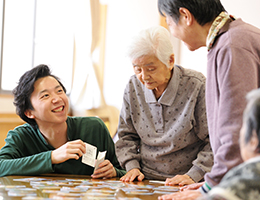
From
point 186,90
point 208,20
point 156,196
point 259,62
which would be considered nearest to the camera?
point 259,62

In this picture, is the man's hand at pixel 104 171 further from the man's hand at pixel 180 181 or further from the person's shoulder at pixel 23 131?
the person's shoulder at pixel 23 131

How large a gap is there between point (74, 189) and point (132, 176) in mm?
→ 500

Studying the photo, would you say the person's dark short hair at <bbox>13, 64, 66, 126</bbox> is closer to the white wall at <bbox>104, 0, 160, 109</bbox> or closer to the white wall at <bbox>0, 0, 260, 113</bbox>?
the white wall at <bbox>0, 0, 260, 113</bbox>

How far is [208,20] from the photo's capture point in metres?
1.46

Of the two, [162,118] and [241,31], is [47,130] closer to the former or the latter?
[162,118]

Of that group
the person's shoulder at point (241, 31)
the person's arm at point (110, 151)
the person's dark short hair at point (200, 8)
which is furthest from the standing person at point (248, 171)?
the person's arm at point (110, 151)

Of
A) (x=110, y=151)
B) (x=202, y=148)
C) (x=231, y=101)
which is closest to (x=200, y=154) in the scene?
(x=202, y=148)

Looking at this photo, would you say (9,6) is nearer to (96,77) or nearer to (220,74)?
(96,77)

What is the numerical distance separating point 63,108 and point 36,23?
3.14 meters

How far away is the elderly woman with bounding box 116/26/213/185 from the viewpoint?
208 centimetres

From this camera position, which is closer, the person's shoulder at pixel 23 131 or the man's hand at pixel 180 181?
the man's hand at pixel 180 181

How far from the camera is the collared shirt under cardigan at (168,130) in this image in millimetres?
2082

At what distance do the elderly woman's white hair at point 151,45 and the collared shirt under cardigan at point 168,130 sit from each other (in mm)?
156

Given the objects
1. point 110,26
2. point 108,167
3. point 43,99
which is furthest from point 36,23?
point 108,167
